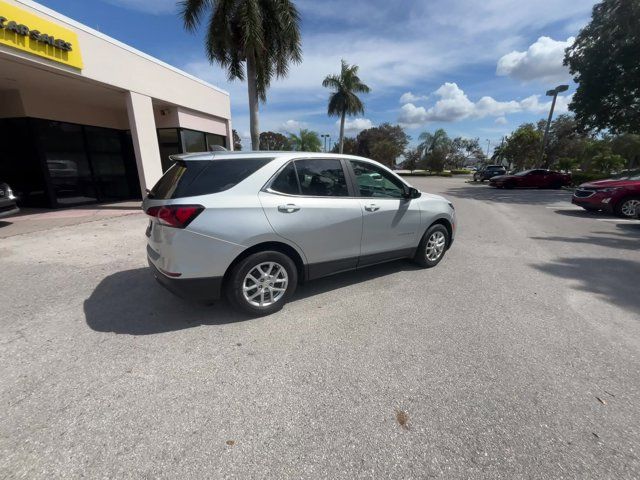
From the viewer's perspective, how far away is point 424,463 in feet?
5.70

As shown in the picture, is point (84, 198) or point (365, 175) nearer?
point (365, 175)

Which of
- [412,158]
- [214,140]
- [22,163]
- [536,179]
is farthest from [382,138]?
[22,163]

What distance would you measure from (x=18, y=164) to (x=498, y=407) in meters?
13.8

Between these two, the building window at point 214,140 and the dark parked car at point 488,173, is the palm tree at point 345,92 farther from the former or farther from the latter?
the building window at point 214,140

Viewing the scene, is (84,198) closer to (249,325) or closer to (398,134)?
(249,325)

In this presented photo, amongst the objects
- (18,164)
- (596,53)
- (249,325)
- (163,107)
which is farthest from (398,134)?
(249,325)

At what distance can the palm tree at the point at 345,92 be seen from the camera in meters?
30.6

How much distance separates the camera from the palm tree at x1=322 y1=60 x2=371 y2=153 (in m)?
30.6

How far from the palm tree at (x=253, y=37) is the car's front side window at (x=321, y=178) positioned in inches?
400

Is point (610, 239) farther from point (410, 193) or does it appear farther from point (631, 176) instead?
point (410, 193)

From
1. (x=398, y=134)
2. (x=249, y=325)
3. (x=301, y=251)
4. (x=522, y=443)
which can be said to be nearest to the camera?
(x=522, y=443)

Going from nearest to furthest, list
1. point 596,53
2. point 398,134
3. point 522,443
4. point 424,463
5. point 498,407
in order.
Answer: point 424,463 → point 522,443 → point 498,407 → point 596,53 → point 398,134

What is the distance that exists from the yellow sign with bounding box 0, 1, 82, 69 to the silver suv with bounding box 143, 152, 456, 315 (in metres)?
6.39

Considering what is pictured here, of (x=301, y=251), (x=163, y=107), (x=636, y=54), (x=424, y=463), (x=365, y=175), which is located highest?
(x=636, y=54)
